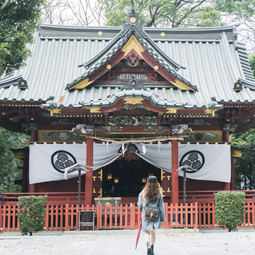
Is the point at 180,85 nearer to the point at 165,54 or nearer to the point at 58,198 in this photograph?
the point at 165,54

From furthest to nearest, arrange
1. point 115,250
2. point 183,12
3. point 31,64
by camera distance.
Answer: point 183,12 → point 31,64 → point 115,250

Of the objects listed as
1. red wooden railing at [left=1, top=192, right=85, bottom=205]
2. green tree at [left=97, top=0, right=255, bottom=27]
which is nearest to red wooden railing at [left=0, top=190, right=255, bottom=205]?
red wooden railing at [left=1, top=192, right=85, bottom=205]

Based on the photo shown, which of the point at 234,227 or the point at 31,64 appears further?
the point at 31,64

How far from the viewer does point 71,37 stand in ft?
56.2

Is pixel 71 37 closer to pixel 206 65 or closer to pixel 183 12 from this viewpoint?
pixel 206 65

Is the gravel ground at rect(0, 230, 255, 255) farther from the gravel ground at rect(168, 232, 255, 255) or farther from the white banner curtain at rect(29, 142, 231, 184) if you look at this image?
the white banner curtain at rect(29, 142, 231, 184)

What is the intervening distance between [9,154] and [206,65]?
10572 millimetres

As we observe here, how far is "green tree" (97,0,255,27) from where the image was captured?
2500cm

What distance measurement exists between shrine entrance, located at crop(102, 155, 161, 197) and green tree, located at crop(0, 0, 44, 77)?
278 inches

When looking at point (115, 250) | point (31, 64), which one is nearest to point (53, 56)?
point (31, 64)

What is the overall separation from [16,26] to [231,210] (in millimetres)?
8054

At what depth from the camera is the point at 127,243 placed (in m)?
8.83

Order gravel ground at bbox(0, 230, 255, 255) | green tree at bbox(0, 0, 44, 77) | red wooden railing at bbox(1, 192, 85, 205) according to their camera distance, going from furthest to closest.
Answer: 1. red wooden railing at bbox(1, 192, 85, 205)
2. green tree at bbox(0, 0, 44, 77)
3. gravel ground at bbox(0, 230, 255, 255)

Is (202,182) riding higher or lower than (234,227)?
higher
